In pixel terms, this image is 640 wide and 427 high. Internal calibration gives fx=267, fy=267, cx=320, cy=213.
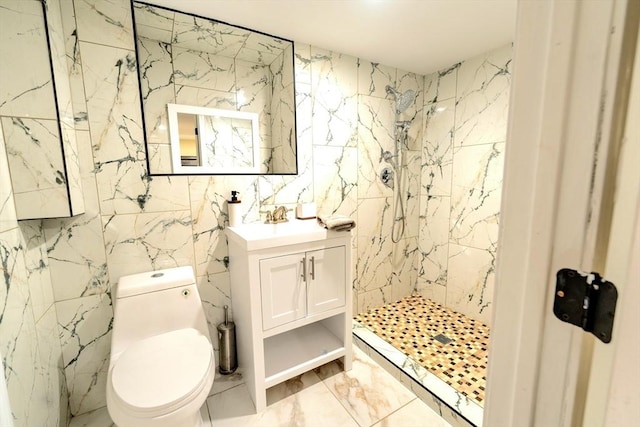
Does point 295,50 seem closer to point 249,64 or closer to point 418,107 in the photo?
point 249,64

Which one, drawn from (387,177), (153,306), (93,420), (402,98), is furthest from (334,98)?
(93,420)

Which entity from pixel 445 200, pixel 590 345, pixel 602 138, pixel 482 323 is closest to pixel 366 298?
pixel 482 323

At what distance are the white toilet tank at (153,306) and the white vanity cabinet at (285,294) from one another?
26cm

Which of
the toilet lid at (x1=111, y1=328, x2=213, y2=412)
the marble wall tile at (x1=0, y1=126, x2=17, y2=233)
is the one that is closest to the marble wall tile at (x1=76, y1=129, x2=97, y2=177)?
the marble wall tile at (x1=0, y1=126, x2=17, y2=233)

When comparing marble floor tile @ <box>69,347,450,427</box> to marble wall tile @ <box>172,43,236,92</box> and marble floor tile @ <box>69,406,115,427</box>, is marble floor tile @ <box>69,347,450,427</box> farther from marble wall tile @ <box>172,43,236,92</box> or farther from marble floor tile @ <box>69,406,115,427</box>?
marble wall tile @ <box>172,43,236,92</box>

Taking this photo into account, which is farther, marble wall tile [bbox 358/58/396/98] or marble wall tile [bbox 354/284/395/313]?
marble wall tile [bbox 354/284/395/313]

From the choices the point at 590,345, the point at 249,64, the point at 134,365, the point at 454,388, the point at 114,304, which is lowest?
the point at 454,388

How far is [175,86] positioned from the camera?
5.48ft

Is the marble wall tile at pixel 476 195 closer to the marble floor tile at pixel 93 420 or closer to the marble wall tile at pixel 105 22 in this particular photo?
the marble wall tile at pixel 105 22

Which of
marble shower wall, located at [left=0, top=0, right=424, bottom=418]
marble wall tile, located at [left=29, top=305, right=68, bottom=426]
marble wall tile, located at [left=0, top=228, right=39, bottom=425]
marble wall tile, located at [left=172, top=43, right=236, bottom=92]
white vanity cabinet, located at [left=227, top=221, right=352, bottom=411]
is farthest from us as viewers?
marble wall tile, located at [left=172, top=43, right=236, bottom=92]

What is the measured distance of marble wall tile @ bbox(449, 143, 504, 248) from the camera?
6.74 ft

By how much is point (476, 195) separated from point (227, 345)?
218cm

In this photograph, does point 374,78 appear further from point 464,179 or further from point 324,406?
point 324,406

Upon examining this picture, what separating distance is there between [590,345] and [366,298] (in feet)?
6.77
